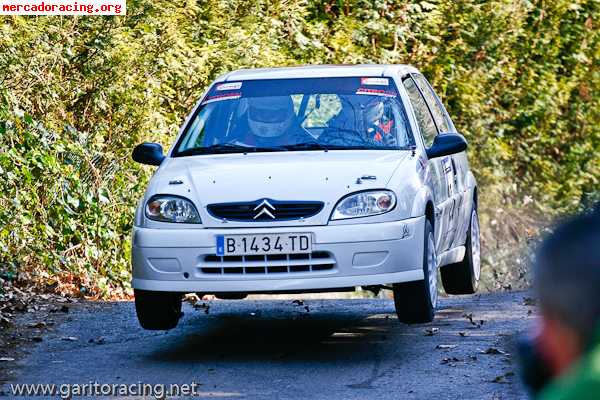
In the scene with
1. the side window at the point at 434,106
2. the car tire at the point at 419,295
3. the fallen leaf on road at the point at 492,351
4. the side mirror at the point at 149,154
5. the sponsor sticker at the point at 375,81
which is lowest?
the fallen leaf on road at the point at 492,351

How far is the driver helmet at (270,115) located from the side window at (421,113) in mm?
936

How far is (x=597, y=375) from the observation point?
1242mm

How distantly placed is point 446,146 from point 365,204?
1.19m

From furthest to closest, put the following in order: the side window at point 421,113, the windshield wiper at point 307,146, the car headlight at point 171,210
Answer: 1. the side window at point 421,113
2. the windshield wiper at point 307,146
3. the car headlight at point 171,210

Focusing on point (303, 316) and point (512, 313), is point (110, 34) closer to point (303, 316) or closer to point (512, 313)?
point (303, 316)

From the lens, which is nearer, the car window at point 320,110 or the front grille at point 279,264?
the front grille at point 279,264

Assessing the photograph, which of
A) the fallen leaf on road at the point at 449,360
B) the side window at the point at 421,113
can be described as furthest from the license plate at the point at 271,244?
the side window at the point at 421,113

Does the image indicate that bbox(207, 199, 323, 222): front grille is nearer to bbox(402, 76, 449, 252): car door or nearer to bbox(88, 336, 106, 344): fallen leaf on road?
bbox(402, 76, 449, 252): car door

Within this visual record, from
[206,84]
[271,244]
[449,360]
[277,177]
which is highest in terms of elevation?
[277,177]

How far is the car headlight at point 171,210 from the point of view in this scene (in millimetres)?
7523

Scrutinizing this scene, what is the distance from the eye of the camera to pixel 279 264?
287 inches

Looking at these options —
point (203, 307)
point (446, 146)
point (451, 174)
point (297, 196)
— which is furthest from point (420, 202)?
point (203, 307)

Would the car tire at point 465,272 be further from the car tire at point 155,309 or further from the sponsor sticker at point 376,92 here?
the car tire at point 155,309

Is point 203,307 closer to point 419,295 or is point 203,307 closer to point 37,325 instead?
point 37,325
